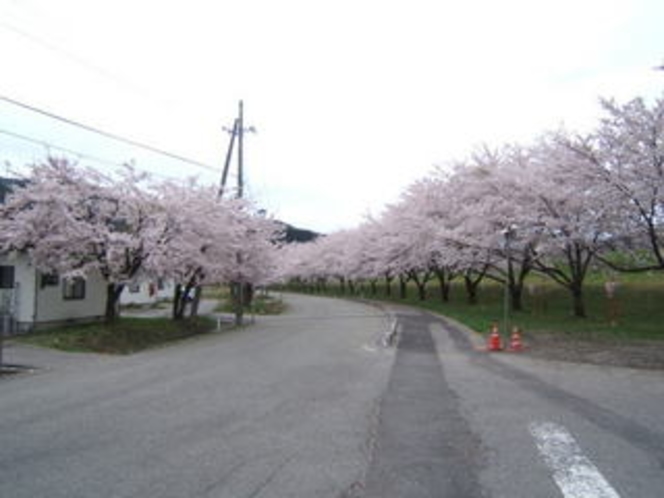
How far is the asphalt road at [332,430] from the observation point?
5.10 metres

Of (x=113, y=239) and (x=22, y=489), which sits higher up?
(x=113, y=239)

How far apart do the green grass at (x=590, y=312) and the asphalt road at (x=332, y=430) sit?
26.7 feet

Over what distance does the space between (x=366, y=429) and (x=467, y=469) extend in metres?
1.79

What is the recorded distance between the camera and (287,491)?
4879 millimetres

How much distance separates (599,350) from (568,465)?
10.2 meters

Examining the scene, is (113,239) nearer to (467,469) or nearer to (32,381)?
(32,381)

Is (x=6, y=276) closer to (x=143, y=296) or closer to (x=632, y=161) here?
(x=632, y=161)

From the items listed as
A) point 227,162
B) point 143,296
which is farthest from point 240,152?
point 143,296

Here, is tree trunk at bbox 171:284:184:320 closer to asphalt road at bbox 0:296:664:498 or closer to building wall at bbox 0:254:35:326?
building wall at bbox 0:254:35:326

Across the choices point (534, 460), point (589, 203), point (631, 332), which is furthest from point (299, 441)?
point (589, 203)

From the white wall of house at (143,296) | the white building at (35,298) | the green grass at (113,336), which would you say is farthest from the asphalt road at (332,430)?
the white wall of house at (143,296)

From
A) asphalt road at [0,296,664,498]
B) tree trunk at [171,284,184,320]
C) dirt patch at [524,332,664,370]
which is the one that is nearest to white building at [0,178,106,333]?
tree trunk at [171,284,184,320]

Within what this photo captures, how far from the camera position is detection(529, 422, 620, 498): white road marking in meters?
4.87

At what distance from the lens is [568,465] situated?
5.56 metres
